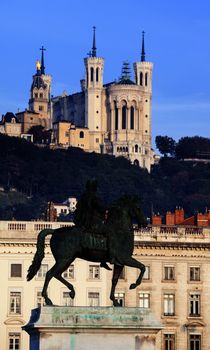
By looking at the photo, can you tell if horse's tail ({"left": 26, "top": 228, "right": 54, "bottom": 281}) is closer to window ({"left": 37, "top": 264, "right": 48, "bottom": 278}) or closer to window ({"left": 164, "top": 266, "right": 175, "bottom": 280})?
window ({"left": 37, "top": 264, "right": 48, "bottom": 278})

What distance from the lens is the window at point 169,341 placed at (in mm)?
90812

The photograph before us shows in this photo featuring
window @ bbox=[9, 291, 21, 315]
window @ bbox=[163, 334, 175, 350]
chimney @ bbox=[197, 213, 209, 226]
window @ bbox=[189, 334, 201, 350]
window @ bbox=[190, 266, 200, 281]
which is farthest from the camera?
chimney @ bbox=[197, 213, 209, 226]

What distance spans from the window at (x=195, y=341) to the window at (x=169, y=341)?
2.96ft

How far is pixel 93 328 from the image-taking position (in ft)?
121

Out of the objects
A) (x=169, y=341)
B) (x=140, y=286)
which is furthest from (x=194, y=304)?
(x=140, y=286)

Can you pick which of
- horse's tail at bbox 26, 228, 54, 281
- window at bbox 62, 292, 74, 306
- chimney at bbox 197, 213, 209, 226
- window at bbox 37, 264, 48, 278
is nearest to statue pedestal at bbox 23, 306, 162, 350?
horse's tail at bbox 26, 228, 54, 281

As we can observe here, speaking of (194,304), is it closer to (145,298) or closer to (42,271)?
(145,298)

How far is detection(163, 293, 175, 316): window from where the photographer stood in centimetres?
9231

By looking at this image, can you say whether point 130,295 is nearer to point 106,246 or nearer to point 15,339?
point 15,339

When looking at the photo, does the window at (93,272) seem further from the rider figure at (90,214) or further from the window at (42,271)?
the rider figure at (90,214)

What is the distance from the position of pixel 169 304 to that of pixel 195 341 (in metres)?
2.59

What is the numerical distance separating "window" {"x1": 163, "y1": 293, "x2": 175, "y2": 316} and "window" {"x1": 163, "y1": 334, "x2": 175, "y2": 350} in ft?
4.46

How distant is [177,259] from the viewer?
94.0 meters

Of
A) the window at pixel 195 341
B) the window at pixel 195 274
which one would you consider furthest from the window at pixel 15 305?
the window at pixel 195 274
